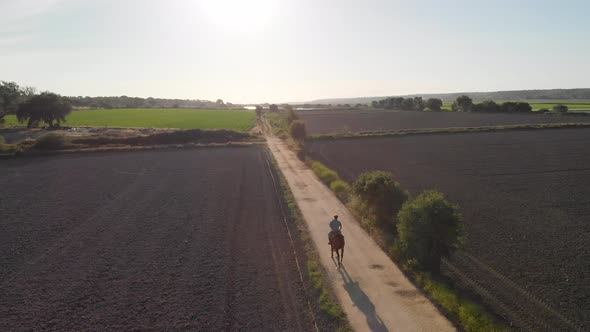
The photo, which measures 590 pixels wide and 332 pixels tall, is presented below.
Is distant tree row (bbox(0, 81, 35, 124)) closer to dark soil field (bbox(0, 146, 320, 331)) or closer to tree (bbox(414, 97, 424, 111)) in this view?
dark soil field (bbox(0, 146, 320, 331))

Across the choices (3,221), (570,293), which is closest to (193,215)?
(3,221)

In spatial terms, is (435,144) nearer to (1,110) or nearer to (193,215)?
(193,215)

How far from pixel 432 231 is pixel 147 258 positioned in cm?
1248

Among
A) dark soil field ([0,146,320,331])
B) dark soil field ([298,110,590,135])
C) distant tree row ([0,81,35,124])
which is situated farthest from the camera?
distant tree row ([0,81,35,124])

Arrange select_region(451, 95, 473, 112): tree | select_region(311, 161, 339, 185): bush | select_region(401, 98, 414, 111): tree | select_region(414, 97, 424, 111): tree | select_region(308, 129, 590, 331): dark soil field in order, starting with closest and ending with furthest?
select_region(308, 129, 590, 331): dark soil field
select_region(311, 161, 339, 185): bush
select_region(451, 95, 473, 112): tree
select_region(414, 97, 424, 111): tree
select_region(401, 98, 414, 111): tree

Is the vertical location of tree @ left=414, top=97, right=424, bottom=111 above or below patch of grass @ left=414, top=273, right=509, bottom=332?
above

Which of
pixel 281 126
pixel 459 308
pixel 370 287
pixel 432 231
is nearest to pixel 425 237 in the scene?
pixel 432 231

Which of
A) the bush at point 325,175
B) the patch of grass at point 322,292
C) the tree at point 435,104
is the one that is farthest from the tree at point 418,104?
the patch of grass at point 322,292

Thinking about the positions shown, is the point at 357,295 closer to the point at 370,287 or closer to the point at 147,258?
the point at 370,287

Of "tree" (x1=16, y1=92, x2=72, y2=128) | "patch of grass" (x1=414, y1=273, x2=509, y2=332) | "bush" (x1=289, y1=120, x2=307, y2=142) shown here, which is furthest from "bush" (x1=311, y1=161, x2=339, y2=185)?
"tree" (x1=16, y1=92, x2=72, y2=128)

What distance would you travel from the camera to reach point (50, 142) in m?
52.2

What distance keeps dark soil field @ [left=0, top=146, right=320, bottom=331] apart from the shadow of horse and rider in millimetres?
1757

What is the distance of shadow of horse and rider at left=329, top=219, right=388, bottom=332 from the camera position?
11969mm

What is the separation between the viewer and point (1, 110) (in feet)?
389
